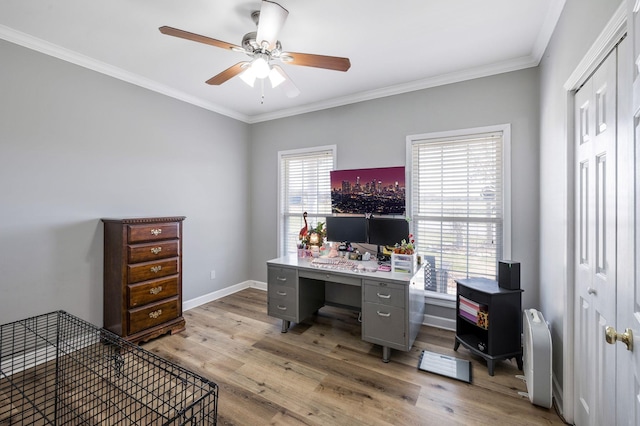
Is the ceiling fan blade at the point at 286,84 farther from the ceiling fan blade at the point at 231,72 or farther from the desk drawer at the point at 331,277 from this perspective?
the desk drawer at the point at 331,277

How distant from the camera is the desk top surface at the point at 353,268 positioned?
8.09 feet

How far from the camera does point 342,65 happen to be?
199cm

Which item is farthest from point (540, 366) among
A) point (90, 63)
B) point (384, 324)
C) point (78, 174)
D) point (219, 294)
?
point (90, 63)

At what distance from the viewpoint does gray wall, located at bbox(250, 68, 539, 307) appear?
2.67 m

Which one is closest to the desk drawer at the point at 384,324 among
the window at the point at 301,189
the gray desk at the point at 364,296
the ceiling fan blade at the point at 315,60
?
the gray desk at the point at 364,296

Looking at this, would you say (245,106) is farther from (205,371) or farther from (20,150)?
(205,371)

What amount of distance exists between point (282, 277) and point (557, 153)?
257 cm

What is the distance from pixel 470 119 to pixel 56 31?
3792 mm

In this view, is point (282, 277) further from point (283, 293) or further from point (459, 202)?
point (459, 202)

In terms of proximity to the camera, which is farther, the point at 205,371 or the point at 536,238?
the point at 536,238

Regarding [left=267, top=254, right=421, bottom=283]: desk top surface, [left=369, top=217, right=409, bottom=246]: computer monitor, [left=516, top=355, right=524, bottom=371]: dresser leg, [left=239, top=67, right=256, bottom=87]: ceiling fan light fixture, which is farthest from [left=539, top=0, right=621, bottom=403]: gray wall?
[left=239, top=67, right=256, bottom=87]: ceiling fan light fixture

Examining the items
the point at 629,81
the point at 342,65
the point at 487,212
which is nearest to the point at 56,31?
the point at 342,65

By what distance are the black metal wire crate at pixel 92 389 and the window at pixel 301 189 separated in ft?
7.77

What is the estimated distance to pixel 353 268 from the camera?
2732mm
